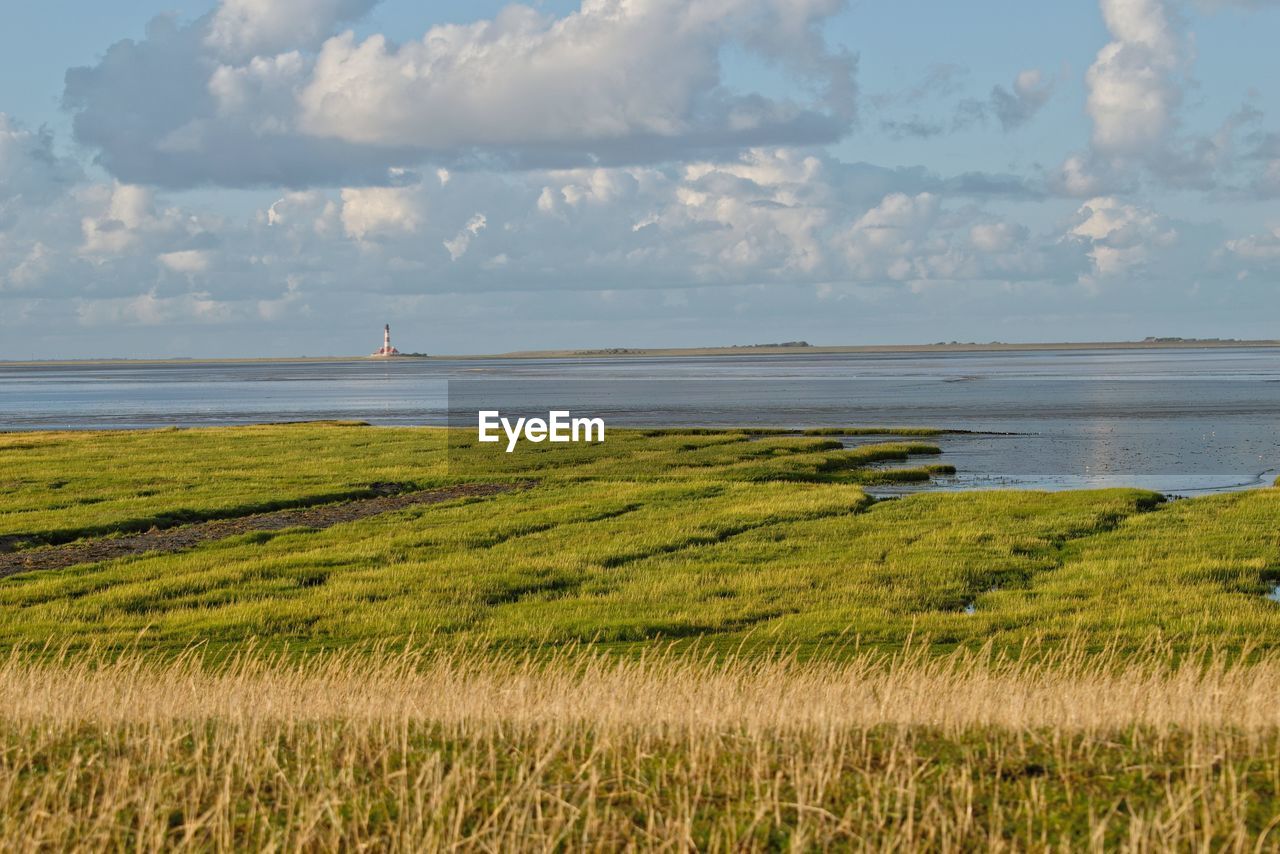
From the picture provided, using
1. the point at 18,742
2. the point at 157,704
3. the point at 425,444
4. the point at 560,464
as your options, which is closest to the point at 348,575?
the point at 157,704

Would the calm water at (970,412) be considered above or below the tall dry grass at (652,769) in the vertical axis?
below

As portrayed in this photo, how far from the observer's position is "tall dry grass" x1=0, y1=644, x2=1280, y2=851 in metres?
8.77

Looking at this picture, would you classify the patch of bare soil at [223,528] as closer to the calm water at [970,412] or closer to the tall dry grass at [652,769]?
the calm water at [970,412]

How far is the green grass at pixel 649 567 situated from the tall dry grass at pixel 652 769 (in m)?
8.24

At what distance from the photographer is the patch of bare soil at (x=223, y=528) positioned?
32156 mm

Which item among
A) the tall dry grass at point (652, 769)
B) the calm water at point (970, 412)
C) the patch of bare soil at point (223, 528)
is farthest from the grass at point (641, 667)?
the calm water at point (970, 412)

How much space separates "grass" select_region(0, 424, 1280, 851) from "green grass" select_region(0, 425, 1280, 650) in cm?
14

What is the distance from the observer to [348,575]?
2861 centimetres

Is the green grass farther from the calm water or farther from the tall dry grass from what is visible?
the calm water

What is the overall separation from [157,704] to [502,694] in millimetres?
3414

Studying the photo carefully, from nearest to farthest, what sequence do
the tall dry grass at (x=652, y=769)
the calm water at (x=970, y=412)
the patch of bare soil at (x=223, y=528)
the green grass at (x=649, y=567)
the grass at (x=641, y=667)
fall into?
the tall dry grass at (x=652, y=769), the grass at (x=641, y=667), the green grass at (x=649, y=567), the patch of bare soil at (x=223, y=528), the calm water at (x=970, y=412)

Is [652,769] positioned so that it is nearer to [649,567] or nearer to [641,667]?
[641,667]

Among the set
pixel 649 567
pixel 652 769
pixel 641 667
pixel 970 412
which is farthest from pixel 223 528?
pixel 970 412

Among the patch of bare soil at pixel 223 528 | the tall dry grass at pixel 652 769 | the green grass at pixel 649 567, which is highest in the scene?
the tall dry grass at pixel 652 769
